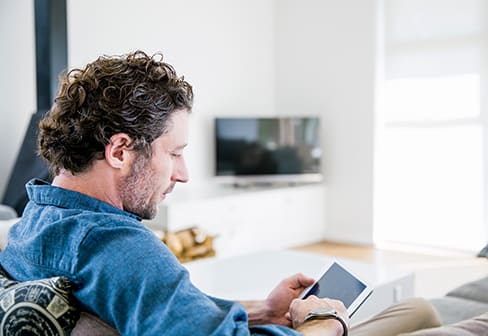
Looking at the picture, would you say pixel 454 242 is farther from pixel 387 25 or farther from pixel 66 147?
pixel 66 147

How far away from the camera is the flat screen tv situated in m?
5.46

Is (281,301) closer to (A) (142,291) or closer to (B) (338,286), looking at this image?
(B) (338,286)

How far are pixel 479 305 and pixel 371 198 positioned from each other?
11.4ft

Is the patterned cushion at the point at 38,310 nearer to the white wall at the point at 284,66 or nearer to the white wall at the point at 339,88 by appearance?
the white wall at the point at 284,66

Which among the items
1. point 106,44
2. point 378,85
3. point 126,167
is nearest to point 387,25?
point 378,85

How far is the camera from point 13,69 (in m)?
4.30

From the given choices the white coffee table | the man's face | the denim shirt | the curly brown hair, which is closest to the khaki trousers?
the denim shirt

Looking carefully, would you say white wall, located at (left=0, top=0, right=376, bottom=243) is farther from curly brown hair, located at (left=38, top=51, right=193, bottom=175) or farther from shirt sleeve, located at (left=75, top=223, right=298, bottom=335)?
shirt sleeve, located at (left=75, top=223, right=298, bottom=335)

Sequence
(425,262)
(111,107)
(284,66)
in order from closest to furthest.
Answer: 1. (111,107)
2. (425,262)
3. (284,66)

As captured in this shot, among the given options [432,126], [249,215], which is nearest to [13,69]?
[249,215]

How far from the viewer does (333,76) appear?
5.74 metres

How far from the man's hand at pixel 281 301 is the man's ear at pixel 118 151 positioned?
2.04 ft

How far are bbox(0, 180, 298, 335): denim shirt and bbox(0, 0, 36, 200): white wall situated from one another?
3.49 metres

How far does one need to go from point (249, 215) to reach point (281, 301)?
3.63m
